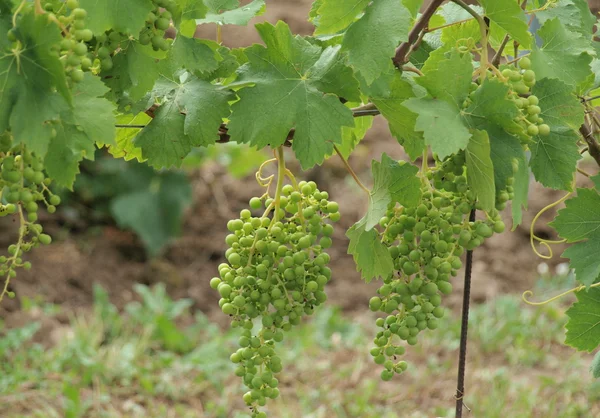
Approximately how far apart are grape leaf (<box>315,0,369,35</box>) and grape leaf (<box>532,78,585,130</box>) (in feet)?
0.97

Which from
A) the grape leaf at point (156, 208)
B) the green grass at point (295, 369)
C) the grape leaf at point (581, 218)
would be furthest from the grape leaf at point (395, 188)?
Result: the grape leaf at point (156, 208)

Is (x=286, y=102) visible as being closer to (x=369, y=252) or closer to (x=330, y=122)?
(x=330, y=122)

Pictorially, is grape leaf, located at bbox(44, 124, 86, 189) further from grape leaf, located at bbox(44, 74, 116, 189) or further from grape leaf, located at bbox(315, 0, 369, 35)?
grape leaf, located at bbox(315, 0, 369, 35)

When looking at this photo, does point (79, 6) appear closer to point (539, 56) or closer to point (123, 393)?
point (539, 56)

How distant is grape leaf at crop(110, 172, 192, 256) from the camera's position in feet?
13.4

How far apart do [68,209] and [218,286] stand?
315 centimetres

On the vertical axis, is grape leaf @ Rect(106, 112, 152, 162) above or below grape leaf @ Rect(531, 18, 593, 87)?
below

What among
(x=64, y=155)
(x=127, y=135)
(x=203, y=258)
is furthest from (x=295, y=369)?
(x=64, y=155)

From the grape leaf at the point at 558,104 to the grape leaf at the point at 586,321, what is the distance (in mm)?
371

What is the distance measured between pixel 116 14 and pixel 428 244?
1.87ft

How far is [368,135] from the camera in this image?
5.29m

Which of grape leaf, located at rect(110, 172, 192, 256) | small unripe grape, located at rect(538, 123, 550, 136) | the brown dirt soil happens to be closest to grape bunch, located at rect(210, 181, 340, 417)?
small unripe grape, located at rect(538, 123, 550, 136)

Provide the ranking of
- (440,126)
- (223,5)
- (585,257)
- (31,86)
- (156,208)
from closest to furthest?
(31,86), (440,126), (223,5), (585,257), (156,208)

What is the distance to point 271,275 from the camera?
1.29 metres
